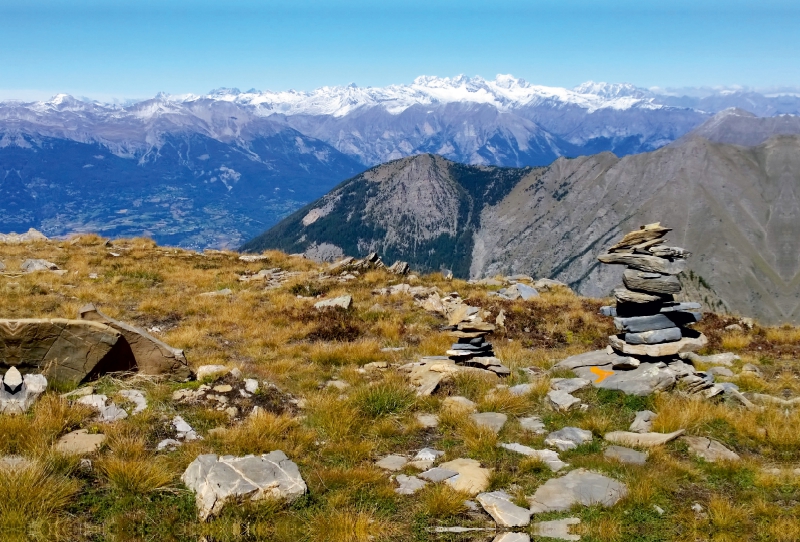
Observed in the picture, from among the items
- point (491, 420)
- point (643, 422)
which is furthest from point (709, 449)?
point (491, 420)

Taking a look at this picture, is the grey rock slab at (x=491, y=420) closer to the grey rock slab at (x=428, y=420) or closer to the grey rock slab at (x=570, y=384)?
the grey rock slab at (x=428, y=420)

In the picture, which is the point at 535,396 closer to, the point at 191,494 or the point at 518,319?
the point at 191,494

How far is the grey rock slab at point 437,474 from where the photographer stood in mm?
8162

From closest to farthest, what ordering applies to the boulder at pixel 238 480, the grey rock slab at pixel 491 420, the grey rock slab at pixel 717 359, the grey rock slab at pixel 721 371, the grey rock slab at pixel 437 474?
the boulder at pixel 238 480, the grey rock slab at pixel 437 474, the grey rock slab at pixel 491 420, the grey rock slab at pixel 721 371, the grey rock slab at pixel 717 359

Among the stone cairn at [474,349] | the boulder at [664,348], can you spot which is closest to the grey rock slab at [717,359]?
the boulder at [664,348]

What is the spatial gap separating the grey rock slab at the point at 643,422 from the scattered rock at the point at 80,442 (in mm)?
10054

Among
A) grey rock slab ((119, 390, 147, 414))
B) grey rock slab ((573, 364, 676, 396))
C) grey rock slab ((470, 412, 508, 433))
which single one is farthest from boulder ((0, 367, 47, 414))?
grey rock slab ((573, 364, 676, 396))

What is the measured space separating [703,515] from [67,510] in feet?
28.7

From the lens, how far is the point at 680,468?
8547 mm

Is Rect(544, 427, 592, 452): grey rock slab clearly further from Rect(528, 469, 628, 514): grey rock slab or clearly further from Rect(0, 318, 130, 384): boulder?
Rect(0, 318, 130, 384): boulder

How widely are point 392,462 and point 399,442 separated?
0.89 metres

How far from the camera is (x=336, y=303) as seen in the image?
69.9 feet

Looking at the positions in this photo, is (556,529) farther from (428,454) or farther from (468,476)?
(428,454)

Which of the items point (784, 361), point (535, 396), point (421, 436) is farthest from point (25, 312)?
point (784, 361)
